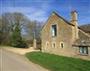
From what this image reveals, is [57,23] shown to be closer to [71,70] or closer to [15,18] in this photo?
[71,70]

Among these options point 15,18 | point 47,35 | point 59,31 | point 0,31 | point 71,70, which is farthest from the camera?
point 15,18

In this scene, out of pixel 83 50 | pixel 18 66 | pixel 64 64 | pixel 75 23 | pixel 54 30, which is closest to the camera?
pixel 18 66

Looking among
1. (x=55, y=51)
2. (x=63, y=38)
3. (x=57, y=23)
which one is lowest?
(x=55, y=51)

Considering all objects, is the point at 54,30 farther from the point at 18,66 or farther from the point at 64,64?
the point at 18,66

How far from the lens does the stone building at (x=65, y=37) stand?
30.0 metres

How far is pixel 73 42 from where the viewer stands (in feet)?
105

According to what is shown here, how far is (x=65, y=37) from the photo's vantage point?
3366 cm

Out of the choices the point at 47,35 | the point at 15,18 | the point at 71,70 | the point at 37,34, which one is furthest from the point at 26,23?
the point at 71,70

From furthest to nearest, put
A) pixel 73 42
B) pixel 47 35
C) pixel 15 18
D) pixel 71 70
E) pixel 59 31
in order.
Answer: pixel 15 18 → pixel 47 35 → pixel 59 31 → pixel 73 42 → pixel 71 70

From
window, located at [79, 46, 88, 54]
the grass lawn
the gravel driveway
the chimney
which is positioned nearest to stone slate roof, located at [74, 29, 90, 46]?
window, located at [79, 46, 88, 54]

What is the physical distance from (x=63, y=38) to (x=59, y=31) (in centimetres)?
172

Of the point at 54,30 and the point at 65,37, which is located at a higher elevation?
the point at 54,30

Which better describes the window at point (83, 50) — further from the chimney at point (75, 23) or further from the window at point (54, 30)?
the window at point (54, 30)

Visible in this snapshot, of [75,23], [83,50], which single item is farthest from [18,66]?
[75,23]
